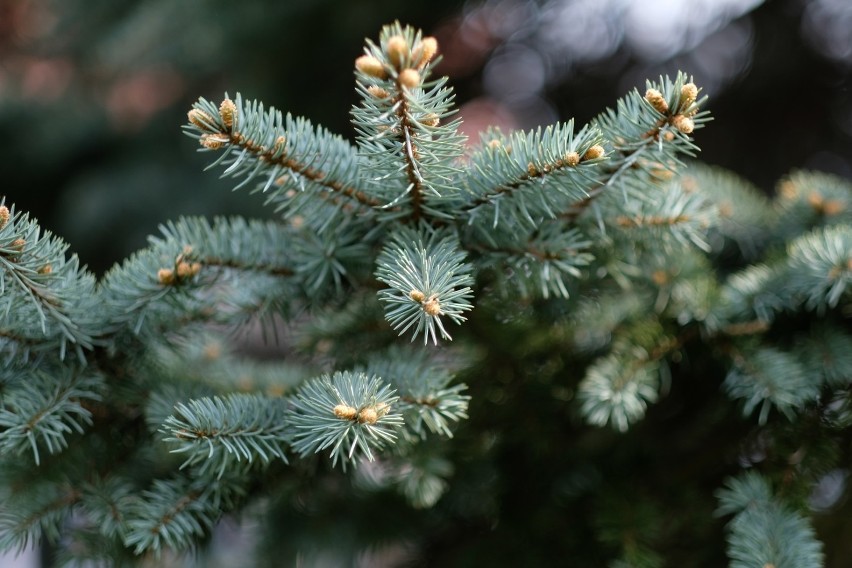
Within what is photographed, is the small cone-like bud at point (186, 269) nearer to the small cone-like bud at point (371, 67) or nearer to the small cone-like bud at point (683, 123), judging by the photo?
the small cone-like bud at point (371, 67)

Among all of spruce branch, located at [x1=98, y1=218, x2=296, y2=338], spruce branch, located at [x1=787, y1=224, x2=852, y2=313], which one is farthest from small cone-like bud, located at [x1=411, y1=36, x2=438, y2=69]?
spruce branch, located at [x1=787, y1=224, x2=852, y2=313]

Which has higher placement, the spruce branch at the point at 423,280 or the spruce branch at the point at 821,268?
the spruce branch at the point at 821,268

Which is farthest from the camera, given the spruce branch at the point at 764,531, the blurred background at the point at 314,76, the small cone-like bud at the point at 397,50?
the blurred background at the point at 314,76

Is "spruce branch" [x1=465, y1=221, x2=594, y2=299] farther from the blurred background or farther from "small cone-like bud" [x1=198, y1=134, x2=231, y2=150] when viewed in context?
the blurred background

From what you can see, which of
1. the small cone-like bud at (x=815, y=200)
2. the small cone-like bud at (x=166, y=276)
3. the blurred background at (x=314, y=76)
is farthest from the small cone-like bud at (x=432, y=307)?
the blurred background at (x=314, y=76)

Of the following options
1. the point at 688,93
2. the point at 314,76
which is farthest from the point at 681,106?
the point at 314,76

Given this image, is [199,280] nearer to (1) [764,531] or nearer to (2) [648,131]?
(2) [648,131]
